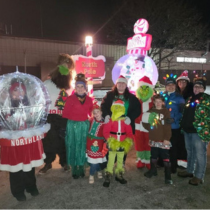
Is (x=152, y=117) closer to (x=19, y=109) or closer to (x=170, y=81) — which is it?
(x=170, y=81)

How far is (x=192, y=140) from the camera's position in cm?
353

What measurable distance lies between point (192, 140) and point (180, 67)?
69.4ft

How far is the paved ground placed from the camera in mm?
2889

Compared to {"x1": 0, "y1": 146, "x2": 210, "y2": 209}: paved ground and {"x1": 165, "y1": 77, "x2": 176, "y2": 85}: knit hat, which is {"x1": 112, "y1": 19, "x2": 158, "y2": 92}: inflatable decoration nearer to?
{"x1": 165, "y1": 77, "x2": 176, "y2": 85}: knit hat

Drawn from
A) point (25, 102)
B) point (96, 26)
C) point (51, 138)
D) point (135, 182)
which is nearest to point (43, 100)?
point (25, 102)

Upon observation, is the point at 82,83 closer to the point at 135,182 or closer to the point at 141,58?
the point at 135,182

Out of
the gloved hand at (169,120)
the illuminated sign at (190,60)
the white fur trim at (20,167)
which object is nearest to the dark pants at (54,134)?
the white fur trim at (20,167)

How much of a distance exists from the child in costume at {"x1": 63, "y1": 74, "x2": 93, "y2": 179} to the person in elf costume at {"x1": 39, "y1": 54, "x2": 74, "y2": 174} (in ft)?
0.82

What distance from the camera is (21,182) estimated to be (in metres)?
2.95

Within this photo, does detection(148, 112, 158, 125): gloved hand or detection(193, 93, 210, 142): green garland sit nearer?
detection(193, 93, 210, 142): green garland

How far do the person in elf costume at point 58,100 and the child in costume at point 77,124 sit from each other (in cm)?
25

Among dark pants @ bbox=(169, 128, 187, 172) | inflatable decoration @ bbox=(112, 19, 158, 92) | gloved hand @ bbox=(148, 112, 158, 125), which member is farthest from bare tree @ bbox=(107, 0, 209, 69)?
gloved hand @ bbox=(148, 112, 158, 125)

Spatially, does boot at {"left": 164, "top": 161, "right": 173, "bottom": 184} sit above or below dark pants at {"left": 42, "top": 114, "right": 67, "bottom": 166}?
below

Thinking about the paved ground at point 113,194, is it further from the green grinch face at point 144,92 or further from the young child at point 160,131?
the green grinch face at point 144,92
